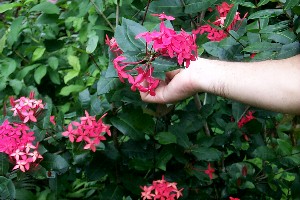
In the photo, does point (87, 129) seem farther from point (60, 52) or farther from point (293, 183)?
point (60, 52)

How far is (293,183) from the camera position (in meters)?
2.07

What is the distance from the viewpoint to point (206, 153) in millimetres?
1874

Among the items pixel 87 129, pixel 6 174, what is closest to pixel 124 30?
pixel 87 129

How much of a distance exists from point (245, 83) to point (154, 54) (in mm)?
261

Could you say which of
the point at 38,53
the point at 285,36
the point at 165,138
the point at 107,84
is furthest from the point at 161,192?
the point at 38,53

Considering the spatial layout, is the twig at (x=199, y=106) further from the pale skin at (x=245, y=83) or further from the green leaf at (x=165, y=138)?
the pale skin at (x=245, y=83)

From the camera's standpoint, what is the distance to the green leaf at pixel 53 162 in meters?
1.61

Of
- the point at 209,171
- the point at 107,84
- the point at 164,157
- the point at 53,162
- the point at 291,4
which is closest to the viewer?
the point at 291,4

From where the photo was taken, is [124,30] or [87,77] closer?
[124,30]

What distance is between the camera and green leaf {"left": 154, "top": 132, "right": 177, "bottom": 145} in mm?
1787

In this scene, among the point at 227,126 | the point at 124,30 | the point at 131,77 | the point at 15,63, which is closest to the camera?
the point at 131,77

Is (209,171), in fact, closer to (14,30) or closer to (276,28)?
(276,28)

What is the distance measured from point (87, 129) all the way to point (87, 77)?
0.89 meters

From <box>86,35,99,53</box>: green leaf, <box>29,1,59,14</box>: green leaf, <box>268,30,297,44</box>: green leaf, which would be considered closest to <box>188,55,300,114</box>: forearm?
<box>268,30,297,44</box>: green leaf
